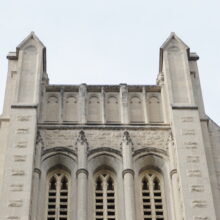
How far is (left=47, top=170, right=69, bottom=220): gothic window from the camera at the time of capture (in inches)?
924

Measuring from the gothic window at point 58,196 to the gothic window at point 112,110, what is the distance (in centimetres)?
271

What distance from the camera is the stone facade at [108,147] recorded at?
2319 centimetres

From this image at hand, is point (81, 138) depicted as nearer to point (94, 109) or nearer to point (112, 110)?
point (94, 109)

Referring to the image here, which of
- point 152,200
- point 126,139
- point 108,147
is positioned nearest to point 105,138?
point 108,147

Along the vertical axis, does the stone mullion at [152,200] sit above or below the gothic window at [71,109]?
below

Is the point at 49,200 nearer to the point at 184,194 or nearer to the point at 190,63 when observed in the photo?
the point at 184,194

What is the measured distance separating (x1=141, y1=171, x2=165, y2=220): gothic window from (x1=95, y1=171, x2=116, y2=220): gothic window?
2.92 ft

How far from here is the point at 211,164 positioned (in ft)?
79.9

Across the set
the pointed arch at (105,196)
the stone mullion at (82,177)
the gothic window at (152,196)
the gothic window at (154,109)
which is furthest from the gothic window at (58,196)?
the gothic window at (154,109)

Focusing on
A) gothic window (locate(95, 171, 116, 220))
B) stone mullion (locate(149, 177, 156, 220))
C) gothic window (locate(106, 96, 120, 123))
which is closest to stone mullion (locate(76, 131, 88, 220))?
gothic window (locate(95, 171, 116, 220))

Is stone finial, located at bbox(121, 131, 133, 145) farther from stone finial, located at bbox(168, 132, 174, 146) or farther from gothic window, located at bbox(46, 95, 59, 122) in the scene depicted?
gothic window, located at bbox(46, 95, 59, 122)

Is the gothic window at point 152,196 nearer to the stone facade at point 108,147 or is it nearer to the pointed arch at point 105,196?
the stone facade at point 108,147

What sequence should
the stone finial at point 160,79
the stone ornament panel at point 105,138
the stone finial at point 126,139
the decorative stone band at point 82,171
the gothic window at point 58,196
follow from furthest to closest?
the stone finial at point 160,79 → the stone ornament panel at point 105,138 → the stone finial at point 126,139 → the decorative stone band at point 82,171 → the gothic window at point 58,196

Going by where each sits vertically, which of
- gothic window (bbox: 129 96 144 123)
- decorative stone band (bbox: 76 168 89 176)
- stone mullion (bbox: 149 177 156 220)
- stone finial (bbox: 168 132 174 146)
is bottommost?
stone mullion (bbox: 149 177 156 220)
